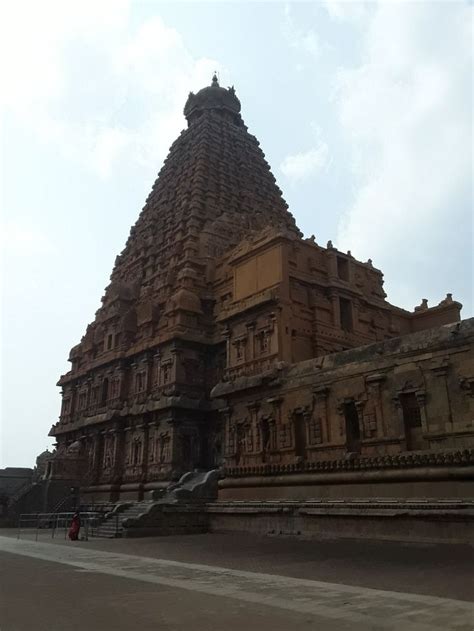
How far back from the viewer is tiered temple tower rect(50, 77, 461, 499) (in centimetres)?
2781

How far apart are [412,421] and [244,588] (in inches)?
400

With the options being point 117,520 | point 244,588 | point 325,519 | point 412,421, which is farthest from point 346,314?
point 244,588

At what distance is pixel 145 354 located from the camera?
3725 cm

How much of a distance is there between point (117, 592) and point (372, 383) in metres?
12.2

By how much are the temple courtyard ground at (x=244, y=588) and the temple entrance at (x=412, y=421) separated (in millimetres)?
3238

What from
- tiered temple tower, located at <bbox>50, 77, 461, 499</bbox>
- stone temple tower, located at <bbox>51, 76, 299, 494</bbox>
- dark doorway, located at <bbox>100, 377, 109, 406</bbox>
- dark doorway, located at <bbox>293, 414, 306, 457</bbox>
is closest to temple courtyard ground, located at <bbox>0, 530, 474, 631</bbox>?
dark doorway, located at <bbox>293, 414, 306, 457</bbox>

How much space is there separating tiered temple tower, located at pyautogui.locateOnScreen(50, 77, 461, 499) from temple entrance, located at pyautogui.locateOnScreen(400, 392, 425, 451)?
6611mm

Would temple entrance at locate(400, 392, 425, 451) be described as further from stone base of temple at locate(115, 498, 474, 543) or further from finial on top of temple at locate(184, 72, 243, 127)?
A: finial on top of temple at locate(184, 72, 243, 127)

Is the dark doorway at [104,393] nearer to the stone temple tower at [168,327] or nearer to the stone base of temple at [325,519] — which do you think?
the stone temple tower at [168,327]

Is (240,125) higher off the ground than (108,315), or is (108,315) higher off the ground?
(240,125)

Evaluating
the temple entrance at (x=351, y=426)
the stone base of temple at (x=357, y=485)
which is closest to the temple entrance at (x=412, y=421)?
the stone base of temple at (x=357, y=485)

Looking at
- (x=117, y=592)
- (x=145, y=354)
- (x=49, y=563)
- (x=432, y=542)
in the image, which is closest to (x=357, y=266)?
(x=145, y=354)

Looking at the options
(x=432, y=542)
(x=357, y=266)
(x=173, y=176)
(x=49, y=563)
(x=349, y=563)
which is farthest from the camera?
(x=173, y=176)

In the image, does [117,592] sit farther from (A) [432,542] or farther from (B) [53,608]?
(A) [432,542]
